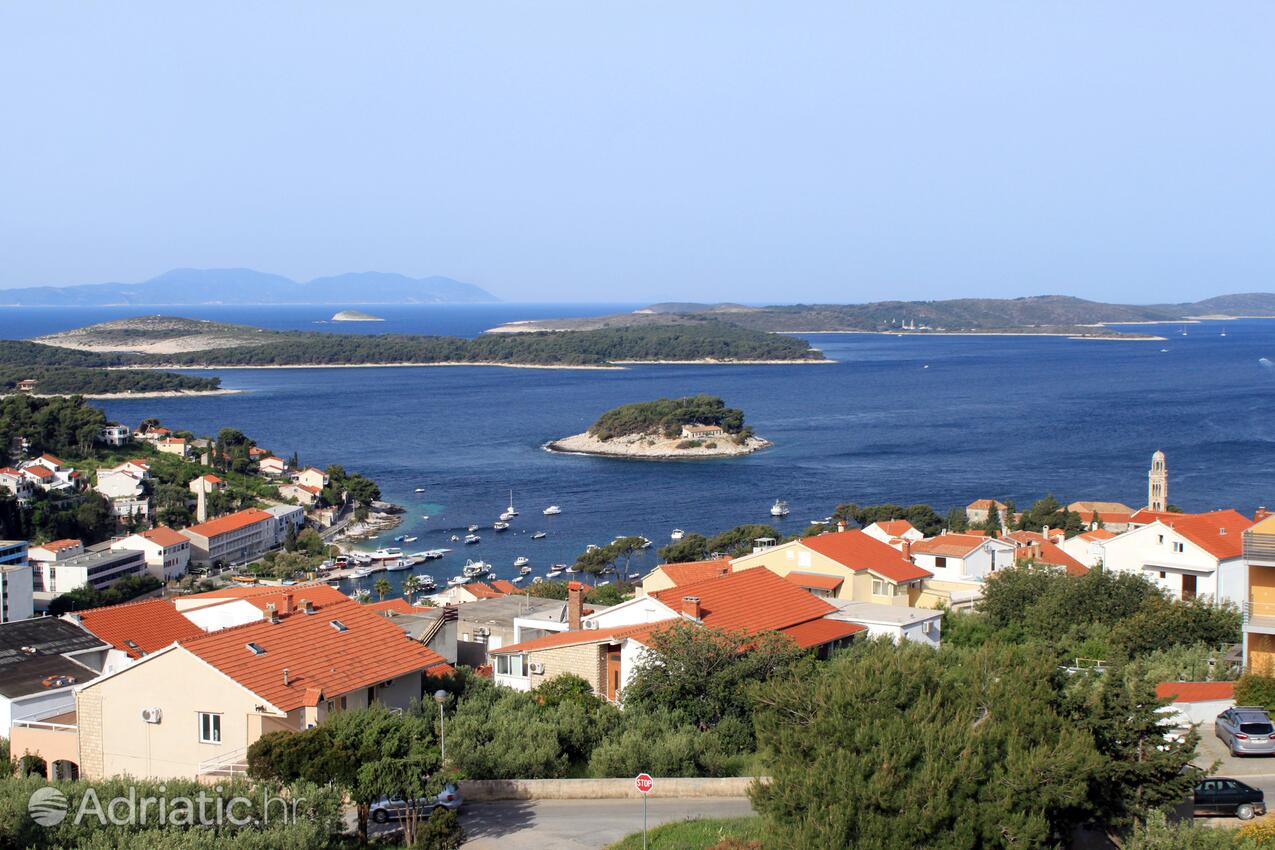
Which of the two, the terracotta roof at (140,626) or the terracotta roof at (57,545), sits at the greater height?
the terracotta roof at (140,626)

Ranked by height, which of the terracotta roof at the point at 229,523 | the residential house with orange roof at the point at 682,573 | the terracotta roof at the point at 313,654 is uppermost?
the terracotta roof at the point at 313,654

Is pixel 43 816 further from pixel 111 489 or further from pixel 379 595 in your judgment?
pixel 111 489

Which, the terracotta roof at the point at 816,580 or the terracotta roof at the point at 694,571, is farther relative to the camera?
the terracotta roof at the point at 694,571

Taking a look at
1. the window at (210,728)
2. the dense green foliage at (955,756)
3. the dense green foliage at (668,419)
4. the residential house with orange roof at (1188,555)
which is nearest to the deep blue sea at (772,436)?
the dense green foliage at (668,419)

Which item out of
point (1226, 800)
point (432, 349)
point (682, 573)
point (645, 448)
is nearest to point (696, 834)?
point (1226, 800)

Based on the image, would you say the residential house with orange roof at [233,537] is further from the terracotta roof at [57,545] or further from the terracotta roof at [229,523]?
the terracotta roof at [57,545]

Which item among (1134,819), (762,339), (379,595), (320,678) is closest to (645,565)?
(379,595)

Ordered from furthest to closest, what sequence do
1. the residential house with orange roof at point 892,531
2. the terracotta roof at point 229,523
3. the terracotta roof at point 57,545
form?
the terracotta roof at point 229,523, the terracotta roof at point 57,545, the residential house with orange roof at point 892,531
